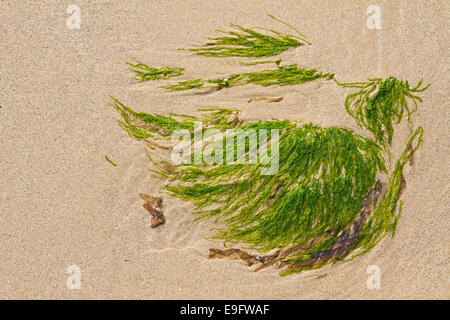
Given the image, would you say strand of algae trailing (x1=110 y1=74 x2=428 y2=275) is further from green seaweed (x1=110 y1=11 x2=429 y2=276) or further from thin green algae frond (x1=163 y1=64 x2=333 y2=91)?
thin green algae frond (x1=163 y1=64 x2=333 y2=91)

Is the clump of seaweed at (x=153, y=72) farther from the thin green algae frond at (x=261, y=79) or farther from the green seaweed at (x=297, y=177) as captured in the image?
the green seaweed at (x=297, y=177)

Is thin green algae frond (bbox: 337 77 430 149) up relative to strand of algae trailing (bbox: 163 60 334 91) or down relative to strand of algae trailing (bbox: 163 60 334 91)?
down

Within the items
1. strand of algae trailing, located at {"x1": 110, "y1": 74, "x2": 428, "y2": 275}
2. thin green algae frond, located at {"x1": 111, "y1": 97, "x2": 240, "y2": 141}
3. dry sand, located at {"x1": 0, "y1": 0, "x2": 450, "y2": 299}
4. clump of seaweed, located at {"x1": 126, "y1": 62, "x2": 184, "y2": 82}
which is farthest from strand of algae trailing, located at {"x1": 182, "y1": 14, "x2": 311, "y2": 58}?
strand of algae trailing, located at {"x1": 110, "y1": 74, "x2": 428, "y2": 275}

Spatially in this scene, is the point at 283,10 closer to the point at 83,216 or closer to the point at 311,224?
the point at 311,224

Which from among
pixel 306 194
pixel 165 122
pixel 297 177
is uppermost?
pixel 165 122

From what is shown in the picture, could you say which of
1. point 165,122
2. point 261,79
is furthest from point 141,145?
point 261,79

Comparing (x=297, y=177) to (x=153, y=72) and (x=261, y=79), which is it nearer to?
(x=261, y=79)
